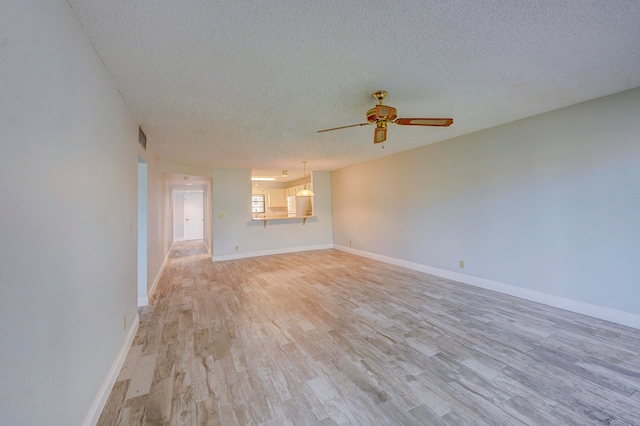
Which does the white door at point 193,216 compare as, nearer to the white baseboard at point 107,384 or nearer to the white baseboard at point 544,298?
the white baseboard at point 107,384

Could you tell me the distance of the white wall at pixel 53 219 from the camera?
87 cm

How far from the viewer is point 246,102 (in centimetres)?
256

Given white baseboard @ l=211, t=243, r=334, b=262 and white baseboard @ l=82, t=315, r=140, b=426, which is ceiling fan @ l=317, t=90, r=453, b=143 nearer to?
white baseboard @ l=82, t=315, r=140, b=426

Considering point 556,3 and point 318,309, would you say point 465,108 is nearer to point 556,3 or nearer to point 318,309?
A: point 556,3

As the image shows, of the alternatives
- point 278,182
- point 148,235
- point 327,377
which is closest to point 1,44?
point 327,377

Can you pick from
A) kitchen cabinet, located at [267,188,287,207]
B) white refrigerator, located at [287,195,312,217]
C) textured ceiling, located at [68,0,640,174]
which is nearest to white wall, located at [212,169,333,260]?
white refrigerator, located at [287,195,312,217]

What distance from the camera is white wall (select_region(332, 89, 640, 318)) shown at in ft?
8.65

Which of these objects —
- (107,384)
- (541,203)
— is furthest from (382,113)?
(107,384)

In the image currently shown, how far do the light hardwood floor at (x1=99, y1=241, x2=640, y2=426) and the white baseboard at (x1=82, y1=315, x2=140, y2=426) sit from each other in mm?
51

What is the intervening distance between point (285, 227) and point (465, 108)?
5.30 m

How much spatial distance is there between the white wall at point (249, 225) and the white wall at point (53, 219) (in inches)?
173

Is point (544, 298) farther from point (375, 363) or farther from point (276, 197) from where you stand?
point (276, 197)

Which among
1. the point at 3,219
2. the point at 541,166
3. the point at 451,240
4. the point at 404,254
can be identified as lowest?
the point at 404,254

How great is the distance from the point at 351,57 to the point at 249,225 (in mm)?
5454
